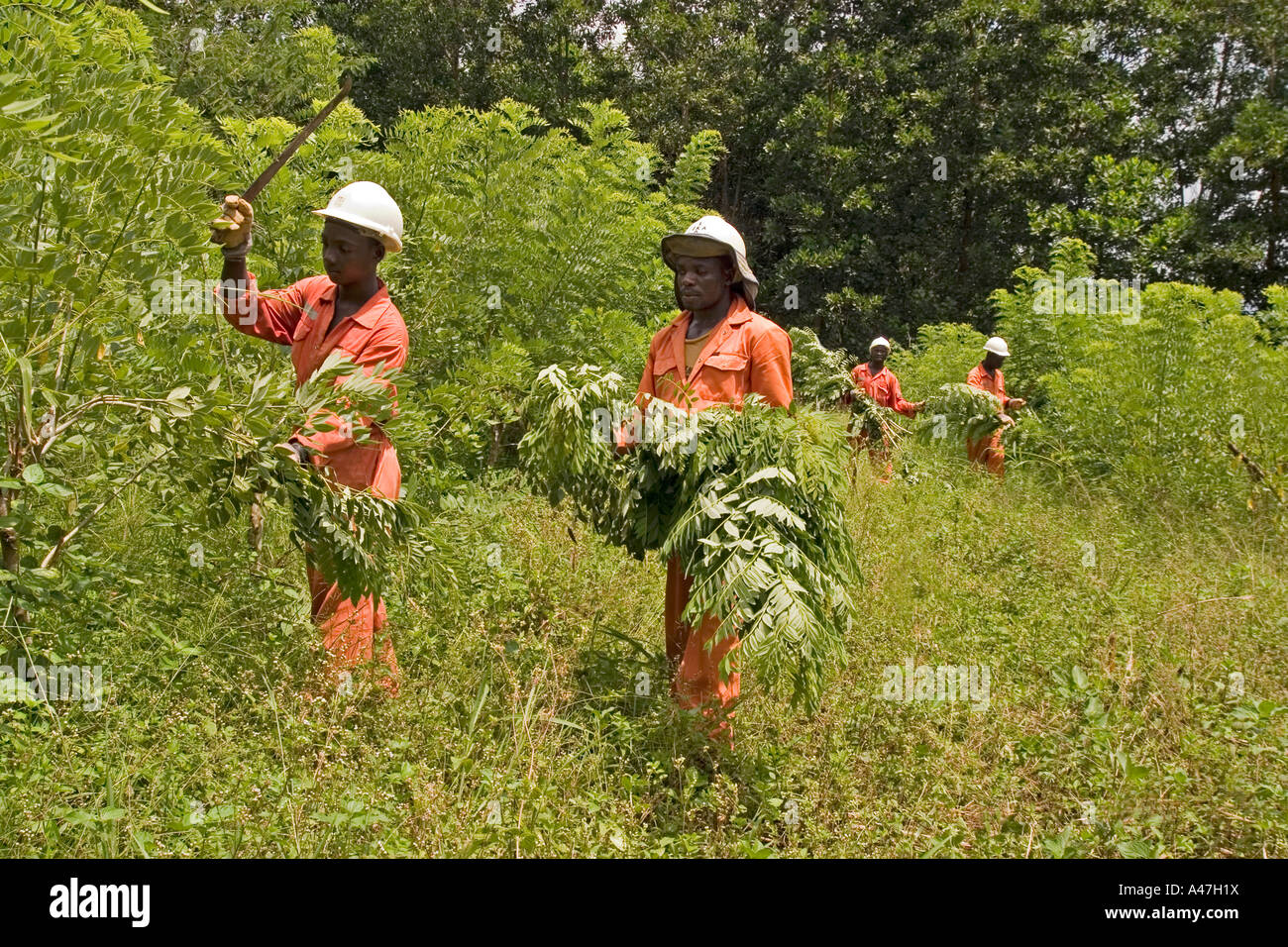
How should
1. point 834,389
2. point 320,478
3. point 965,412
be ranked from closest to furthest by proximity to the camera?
point 320,478, point 965,412, point 834,389

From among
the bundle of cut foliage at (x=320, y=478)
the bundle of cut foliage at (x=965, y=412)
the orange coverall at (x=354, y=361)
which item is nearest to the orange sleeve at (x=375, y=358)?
the orange coverall at (x=354, y=361)

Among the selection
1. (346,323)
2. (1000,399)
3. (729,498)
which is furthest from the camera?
(1000,399)

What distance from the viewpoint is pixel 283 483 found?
4.10 metres

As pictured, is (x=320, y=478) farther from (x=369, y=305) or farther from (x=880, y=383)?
(x=880, y=383)

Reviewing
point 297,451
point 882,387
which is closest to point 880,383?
point 882,387

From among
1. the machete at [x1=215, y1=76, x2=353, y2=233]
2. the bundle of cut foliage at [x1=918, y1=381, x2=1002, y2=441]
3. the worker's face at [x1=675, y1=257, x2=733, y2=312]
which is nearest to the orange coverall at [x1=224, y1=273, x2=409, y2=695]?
the machete at [x1=215, y1=76, x2=353, y2=233]

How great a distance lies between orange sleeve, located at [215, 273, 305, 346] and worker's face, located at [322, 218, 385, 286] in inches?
10.4

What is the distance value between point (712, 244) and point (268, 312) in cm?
183

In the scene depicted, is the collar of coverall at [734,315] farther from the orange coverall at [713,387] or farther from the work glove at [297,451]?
the work glove at [297,451]

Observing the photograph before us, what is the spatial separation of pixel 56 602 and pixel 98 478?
1.62 feet

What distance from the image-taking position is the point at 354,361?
4738 millimetres

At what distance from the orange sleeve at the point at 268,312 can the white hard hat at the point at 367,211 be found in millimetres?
425

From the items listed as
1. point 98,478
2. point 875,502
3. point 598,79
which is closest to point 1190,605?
point 875,502

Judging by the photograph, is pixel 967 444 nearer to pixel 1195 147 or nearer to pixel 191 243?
pixel 191 243
